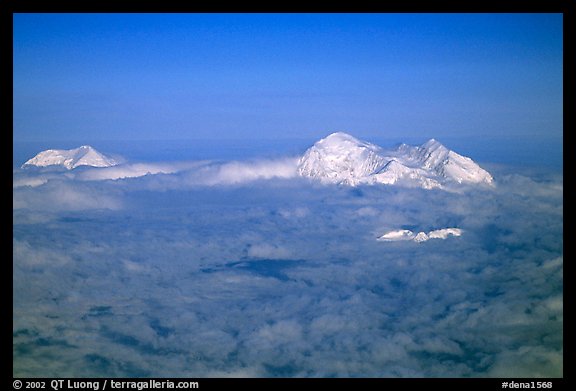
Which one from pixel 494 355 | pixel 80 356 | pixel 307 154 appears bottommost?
pixel 494 355

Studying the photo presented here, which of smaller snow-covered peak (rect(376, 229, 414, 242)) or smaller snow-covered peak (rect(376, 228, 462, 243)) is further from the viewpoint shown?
smaller snow-covered peak (rect(376, 229, 414, 242))

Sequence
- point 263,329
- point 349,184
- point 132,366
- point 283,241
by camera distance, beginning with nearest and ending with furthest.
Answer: point 132,366 → point 263,329 → point 283,241 → point 349,184

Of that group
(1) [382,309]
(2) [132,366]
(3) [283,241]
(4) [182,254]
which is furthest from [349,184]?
(2) [132,366]

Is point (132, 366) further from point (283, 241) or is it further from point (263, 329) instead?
point (283, 241)

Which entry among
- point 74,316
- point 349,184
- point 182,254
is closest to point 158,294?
point 74,316

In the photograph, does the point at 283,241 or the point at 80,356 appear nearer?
the point at 80,356

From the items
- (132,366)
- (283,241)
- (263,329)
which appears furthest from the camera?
(283,241)

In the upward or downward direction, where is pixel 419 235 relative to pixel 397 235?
downward

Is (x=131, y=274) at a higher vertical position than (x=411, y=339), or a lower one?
higher

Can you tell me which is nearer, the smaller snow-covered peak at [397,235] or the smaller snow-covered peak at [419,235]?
the smaller snow-covered peak at [419,235]

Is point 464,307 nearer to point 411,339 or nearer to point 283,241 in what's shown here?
point 411,339
